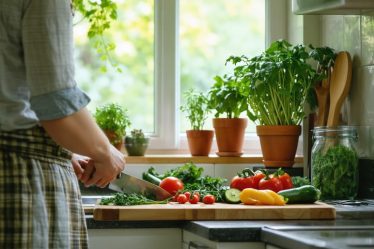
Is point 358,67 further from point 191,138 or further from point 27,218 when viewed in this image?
point 27,218

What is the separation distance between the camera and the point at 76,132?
1632 millimetres

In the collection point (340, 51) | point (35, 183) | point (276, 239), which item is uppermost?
point (340, 51)

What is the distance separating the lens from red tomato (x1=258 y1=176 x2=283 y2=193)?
9.36ft

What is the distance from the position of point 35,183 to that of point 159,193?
113 cm

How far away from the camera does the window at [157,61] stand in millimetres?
3746

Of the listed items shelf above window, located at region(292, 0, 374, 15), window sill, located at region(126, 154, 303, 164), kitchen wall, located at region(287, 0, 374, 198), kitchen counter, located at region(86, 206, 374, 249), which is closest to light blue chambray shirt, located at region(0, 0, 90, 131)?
kitchen counter, located at region(86, 206, 374, 249)

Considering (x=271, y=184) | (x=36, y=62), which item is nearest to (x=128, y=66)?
(x=271, y=184)

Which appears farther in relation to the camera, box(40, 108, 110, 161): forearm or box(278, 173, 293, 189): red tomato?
box(278, 173, 293, 189): red tomato

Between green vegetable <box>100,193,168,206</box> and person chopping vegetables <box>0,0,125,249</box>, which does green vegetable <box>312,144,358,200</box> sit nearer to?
green vegetable <box>100,193,168,206</box>

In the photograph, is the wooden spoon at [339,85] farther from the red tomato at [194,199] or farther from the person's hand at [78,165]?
the person's hand at [78,165]

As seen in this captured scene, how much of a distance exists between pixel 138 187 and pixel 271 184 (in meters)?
0.46

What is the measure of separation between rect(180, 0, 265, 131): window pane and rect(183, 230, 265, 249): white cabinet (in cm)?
141

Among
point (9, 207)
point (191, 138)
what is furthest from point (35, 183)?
point (191, 138)

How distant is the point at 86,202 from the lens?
9.49 ft
